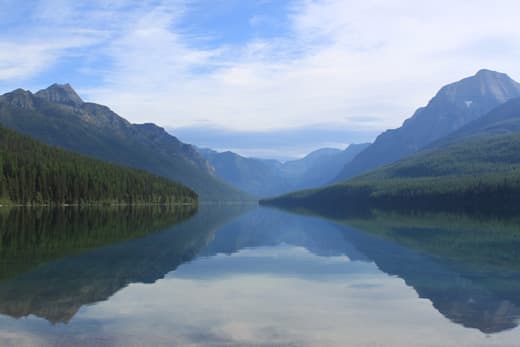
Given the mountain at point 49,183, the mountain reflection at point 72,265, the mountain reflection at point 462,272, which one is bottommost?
the mountain reflection at point 462,272

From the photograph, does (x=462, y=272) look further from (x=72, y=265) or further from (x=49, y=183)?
(x=49, y=183)

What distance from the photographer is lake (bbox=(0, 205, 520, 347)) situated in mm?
20172

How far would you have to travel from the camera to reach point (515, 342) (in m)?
19.8

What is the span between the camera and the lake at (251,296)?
2017cm

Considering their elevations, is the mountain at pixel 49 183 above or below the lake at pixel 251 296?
above

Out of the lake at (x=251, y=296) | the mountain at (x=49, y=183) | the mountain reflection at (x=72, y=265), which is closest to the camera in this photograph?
the lake at (x=251, y=296)

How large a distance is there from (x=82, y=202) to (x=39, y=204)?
17564 mm

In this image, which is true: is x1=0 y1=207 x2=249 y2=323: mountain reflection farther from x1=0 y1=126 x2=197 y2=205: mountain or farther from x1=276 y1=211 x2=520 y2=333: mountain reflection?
x1=0 y1=126 x2=197 y2=205: mountain

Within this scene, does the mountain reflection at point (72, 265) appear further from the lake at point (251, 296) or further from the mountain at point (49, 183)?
the mountain at point (49, 183)

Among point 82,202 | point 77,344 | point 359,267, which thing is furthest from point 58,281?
point 82,202

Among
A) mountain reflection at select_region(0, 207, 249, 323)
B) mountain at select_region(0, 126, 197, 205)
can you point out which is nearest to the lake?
mountain reflection at select_region(0, 207, 249, 323)

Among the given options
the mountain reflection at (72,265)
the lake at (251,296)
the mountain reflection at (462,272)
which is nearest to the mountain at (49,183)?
the mountain reflection at (72,265)

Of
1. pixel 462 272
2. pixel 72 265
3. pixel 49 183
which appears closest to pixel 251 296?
pixel 72 265

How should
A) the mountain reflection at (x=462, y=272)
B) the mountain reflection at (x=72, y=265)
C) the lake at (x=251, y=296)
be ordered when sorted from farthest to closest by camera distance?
1. the mountain reflection at (x=72, y=265)
2. the mountain reflection at (x=462, y=272)
3. the lake at (x=251, y=296)
